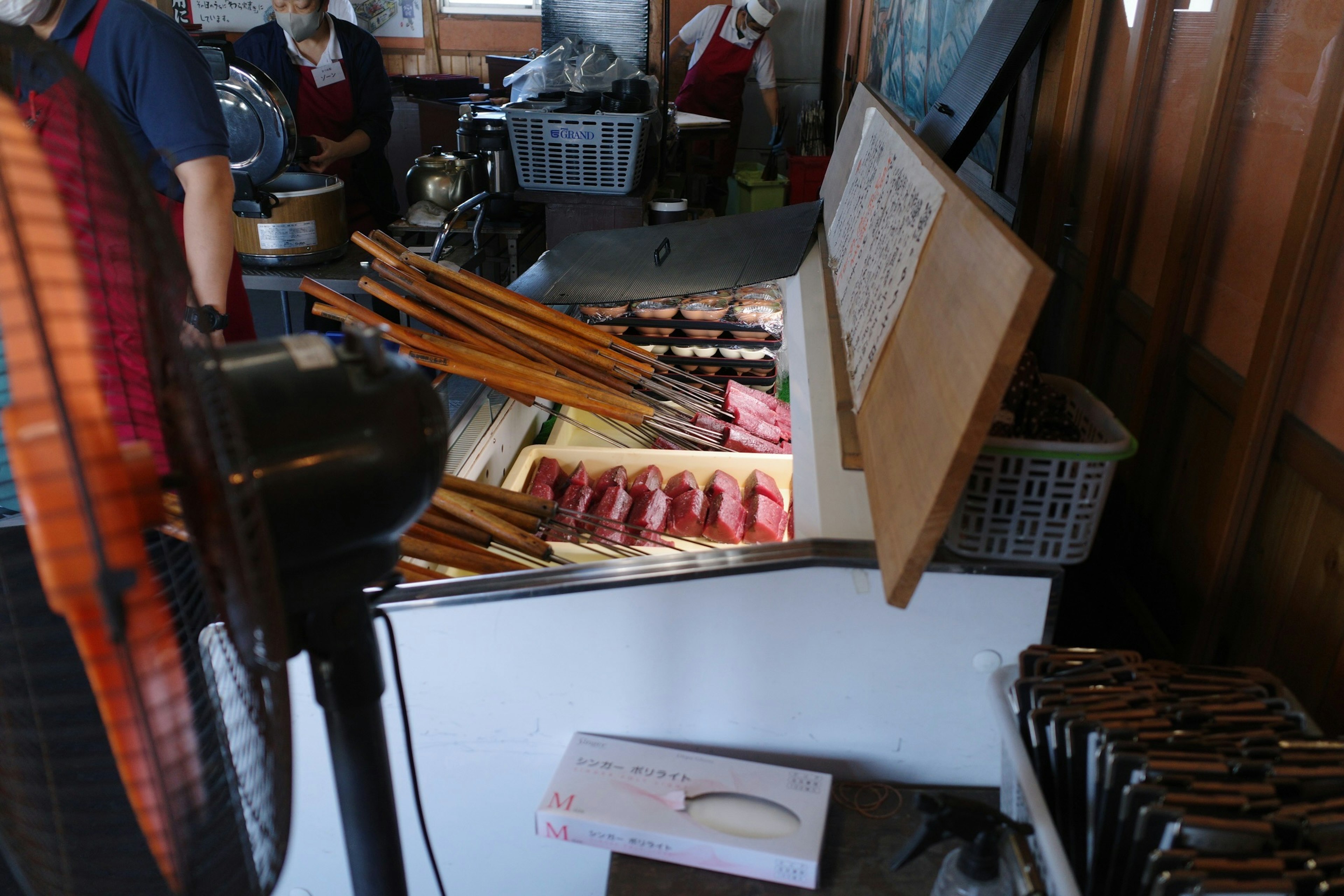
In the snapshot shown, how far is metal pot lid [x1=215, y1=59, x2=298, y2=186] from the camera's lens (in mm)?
3004

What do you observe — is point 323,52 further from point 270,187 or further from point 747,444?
point 747,444

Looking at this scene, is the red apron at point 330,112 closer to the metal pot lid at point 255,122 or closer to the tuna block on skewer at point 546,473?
the metal pot lid at point 255,122

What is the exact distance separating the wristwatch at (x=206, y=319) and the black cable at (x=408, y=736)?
0.28m

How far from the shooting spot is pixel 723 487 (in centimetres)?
199

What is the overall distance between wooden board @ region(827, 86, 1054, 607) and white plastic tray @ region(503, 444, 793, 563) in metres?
0.83

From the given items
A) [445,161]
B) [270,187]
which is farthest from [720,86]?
[270,187]

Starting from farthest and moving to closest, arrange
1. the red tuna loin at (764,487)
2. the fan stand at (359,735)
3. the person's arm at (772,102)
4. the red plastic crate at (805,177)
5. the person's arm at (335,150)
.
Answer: the person's arm at (772,102), the red plastic crate at (805,177), the person's arm at (335,150), the red tuna loin at (764,487), the fan stand at (359,735)

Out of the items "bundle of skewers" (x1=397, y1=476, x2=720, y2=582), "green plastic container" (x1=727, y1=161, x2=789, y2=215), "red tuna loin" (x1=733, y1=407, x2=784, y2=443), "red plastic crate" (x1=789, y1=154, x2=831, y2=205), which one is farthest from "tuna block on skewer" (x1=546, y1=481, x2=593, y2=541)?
"red plastic crate" (x1=789, y1=154, x2=831, y2=205)

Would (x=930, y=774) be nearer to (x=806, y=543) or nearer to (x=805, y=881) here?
(x=805, y=881)

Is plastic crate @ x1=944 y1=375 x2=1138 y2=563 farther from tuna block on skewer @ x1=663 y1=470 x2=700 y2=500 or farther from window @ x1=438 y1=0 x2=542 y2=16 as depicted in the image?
window @ x1=438 y1=0 x2=542 y2=16

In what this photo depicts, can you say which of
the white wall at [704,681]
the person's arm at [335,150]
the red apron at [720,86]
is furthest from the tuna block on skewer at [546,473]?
the red apron at [720,86]

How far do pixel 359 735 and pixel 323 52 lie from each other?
494 cm

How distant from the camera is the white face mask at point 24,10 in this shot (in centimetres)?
201

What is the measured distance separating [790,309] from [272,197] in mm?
2031
